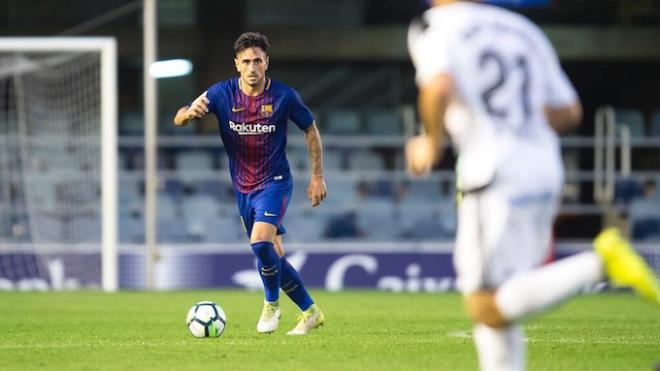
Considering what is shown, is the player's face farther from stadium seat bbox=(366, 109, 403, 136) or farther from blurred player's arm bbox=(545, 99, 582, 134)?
stadium seat bbox=(366, 109, 403, 136)

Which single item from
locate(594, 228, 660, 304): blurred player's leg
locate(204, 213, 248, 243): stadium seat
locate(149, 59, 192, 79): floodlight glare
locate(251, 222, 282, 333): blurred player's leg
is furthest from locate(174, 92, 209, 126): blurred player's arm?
locate(204, 213, 248, 243): stadium seat

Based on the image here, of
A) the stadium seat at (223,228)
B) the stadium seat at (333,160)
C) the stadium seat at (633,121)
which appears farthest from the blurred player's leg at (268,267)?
the stadium seat at (633,121)

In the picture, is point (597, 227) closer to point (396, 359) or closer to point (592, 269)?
point (396, 359)

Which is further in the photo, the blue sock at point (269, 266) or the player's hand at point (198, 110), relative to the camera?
the blue sock at point (269, 266)

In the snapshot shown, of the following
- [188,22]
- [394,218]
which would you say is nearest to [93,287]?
[394,218]

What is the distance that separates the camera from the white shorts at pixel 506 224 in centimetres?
494

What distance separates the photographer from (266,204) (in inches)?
352

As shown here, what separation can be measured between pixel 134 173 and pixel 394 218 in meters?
3.87

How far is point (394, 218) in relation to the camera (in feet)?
63.2

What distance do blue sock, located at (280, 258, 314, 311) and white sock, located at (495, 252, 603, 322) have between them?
13.8ft

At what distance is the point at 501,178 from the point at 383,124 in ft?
51.5

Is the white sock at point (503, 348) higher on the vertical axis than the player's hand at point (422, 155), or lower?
lower

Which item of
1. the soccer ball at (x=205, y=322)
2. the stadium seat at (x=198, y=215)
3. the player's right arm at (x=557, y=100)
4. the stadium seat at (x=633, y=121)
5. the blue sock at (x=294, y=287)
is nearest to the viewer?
the player's right arm at (x=557, y=100)

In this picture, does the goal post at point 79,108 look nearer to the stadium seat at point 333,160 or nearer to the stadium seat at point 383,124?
the stadium seat at point 333,160
